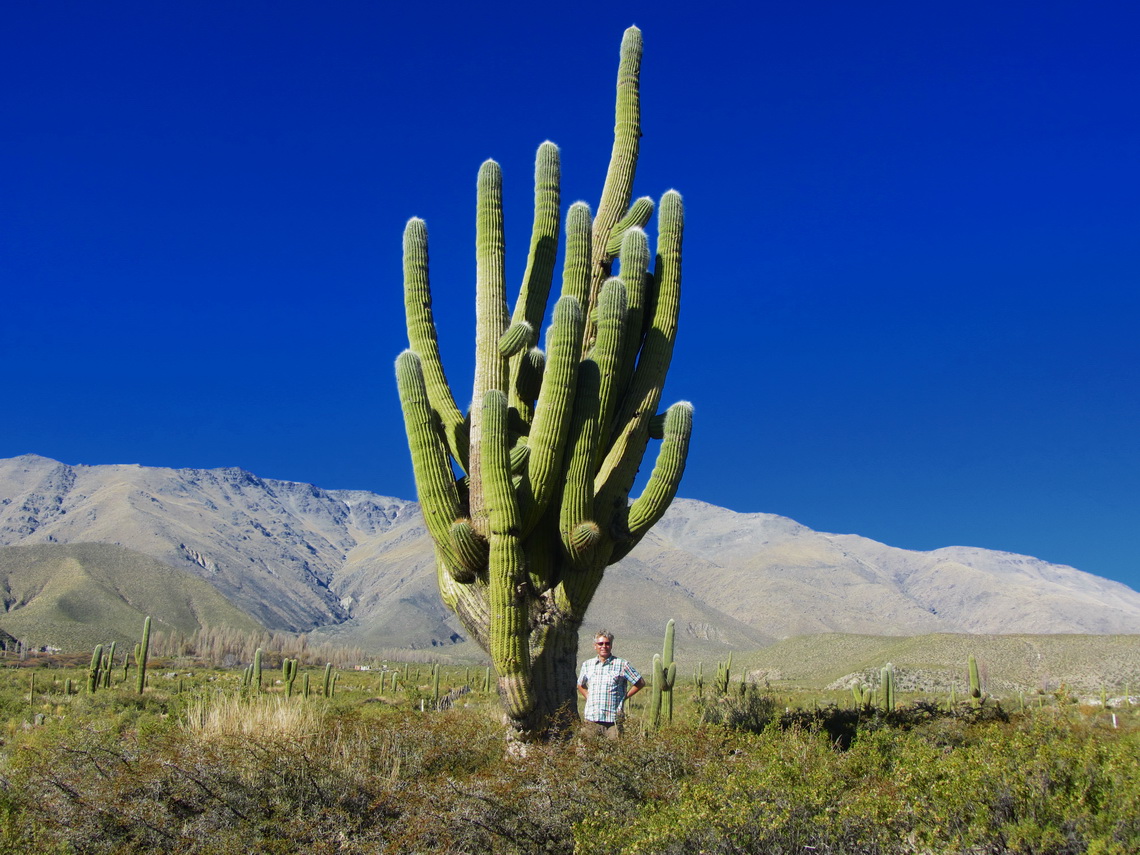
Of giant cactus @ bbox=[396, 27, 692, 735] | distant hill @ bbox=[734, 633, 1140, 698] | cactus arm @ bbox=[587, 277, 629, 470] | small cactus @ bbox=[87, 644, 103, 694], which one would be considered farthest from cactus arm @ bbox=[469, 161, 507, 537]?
distant hill @ bbox=[734, 633, 1140, 698]

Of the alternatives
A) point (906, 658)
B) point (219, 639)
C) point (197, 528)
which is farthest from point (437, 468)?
point (197, 528)

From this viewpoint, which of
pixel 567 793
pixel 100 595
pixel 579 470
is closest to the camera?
pixel 567 793

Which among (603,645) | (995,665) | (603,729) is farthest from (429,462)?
(995,665)

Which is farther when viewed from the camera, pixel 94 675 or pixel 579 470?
pixel 94 675

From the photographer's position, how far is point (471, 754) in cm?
746

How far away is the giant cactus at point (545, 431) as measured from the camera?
28.2ft

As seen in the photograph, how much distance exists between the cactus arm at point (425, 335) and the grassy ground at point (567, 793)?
327 cm

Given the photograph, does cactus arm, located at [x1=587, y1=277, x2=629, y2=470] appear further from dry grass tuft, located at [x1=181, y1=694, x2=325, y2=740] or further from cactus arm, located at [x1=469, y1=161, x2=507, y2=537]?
dry grass tuft, located at [x1=181, y1=694, x2=325, y2=740]

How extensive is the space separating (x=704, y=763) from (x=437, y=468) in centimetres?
415

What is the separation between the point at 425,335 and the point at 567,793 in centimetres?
575

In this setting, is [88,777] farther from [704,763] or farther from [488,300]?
[488,300]

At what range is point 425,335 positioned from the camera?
10125 mm

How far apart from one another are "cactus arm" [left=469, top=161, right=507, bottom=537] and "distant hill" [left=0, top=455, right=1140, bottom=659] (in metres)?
82.7

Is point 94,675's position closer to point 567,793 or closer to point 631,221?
point 631,221
